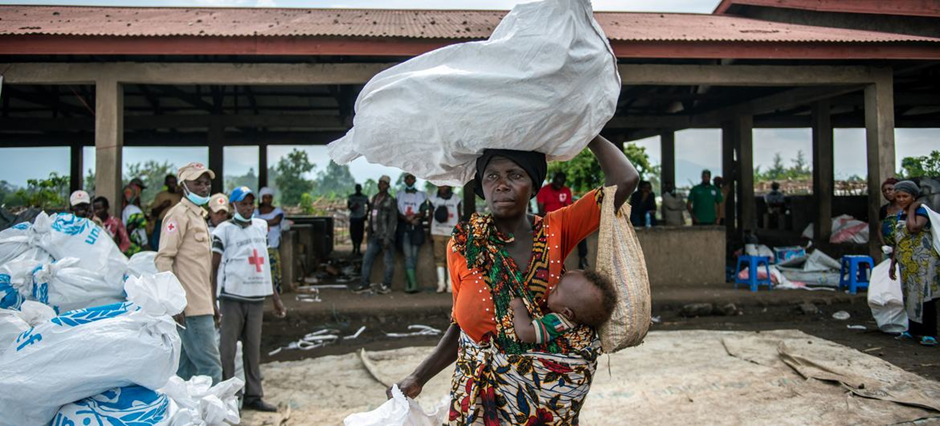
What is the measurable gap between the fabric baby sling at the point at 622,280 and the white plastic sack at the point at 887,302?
6.09m

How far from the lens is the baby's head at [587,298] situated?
1.67 metres

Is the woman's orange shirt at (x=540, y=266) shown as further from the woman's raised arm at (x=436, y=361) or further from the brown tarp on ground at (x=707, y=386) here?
the brown tarp on ground at (x=707, y=386)

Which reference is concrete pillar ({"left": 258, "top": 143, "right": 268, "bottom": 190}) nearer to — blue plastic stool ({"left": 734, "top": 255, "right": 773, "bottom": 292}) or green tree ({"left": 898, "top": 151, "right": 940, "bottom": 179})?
blue plastic stool ({"left": 734, "top": 255, "right": 773, "bottom": 292})

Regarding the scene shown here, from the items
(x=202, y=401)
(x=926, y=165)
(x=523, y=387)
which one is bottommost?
(x=202, y=401)

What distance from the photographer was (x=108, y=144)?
759 centimetres

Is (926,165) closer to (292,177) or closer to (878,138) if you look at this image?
(878,138)

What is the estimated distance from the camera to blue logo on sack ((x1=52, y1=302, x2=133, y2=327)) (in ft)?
8.36

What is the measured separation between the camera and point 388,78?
1835 mm

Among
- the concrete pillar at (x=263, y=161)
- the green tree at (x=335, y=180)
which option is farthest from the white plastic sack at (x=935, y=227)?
the green tree at (x=335, y=180)

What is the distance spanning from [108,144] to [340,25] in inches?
127

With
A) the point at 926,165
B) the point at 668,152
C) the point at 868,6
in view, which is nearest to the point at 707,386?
the point at 868,6

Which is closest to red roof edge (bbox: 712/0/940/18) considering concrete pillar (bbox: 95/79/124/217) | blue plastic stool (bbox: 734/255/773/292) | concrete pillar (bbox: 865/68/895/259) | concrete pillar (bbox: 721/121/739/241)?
concrete pillar (bbox: 721/121/739/241)

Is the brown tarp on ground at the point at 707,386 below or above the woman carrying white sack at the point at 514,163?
below

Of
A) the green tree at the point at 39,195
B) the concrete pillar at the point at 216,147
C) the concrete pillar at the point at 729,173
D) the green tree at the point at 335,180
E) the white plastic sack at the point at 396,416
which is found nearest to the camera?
the white plastic sack at the point at 396,416
